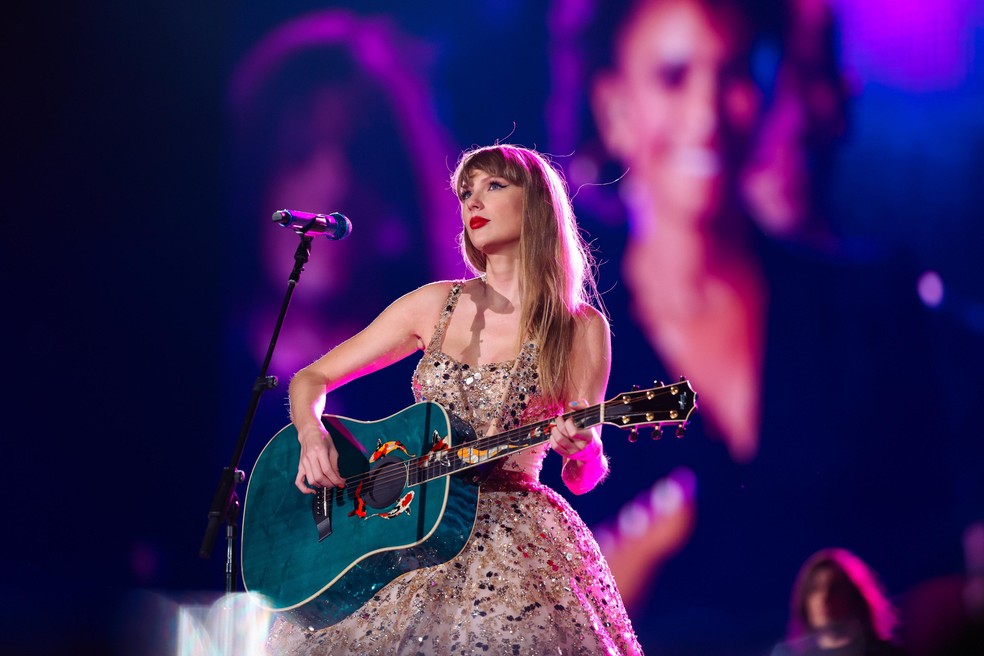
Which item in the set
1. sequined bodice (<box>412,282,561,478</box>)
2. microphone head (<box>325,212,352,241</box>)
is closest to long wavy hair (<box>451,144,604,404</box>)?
sequined bodice (<box>412,282,561,478</box>)

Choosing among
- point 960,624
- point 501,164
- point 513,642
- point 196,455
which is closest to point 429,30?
point 501,164

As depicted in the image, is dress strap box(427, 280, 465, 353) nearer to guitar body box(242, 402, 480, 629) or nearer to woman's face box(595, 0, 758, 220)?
guitar body box(242, 402, 480, 629)

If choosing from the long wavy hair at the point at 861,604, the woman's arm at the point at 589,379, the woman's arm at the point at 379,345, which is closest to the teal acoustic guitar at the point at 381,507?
the woman's arm at the point at 379,345

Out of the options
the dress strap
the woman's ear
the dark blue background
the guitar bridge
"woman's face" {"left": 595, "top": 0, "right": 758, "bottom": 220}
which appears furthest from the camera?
the dark blue background

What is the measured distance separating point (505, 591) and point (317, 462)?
2.47 ft

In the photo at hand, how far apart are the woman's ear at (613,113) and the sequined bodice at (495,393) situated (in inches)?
74.7

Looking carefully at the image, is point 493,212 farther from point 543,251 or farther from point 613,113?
point 613,113

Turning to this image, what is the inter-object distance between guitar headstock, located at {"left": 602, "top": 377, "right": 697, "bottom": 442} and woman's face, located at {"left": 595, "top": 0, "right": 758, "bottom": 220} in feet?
7.65

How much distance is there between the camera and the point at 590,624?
2648mm

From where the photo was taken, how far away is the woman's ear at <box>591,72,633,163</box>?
188 inches

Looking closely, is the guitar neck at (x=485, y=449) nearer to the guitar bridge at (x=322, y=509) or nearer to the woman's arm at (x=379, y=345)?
the guitar bridge at (x=322, y=509)

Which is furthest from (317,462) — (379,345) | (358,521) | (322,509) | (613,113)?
(613,113)

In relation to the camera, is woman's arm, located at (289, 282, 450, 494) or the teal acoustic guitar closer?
the teal acoustic guitar

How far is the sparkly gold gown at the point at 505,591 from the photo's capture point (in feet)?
8.50
